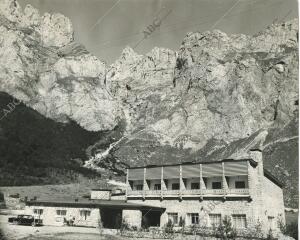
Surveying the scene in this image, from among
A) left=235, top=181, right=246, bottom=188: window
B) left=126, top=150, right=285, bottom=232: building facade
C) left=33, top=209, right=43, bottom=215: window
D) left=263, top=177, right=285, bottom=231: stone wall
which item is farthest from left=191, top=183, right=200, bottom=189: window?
left=33, top=209, right=43, bottom=215: window

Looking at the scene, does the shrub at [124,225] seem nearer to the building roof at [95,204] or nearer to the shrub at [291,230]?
the building roof at [95,204]

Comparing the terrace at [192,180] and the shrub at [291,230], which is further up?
the terrace at [192,180]

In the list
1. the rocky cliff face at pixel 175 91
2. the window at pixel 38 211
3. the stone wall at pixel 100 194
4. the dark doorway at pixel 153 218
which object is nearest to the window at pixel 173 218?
the dark doorway at pixel 153 218

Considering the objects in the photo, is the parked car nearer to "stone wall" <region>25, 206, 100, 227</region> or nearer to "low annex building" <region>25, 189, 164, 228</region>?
"stone wall" <region>25, 206, 100, 227</region>

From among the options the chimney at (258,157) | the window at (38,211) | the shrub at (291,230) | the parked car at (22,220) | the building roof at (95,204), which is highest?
the chimney at (258,157)

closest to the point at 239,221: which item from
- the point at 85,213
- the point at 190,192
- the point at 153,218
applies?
the point at 190,192

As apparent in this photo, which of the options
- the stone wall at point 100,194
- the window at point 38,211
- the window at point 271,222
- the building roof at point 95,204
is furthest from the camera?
the stone wall at point 100,194

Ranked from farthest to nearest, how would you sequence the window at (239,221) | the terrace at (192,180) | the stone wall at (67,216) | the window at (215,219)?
the stone wall at (67,216), the terrace at (192,180), the window at (215,219), the window at (239,221)
